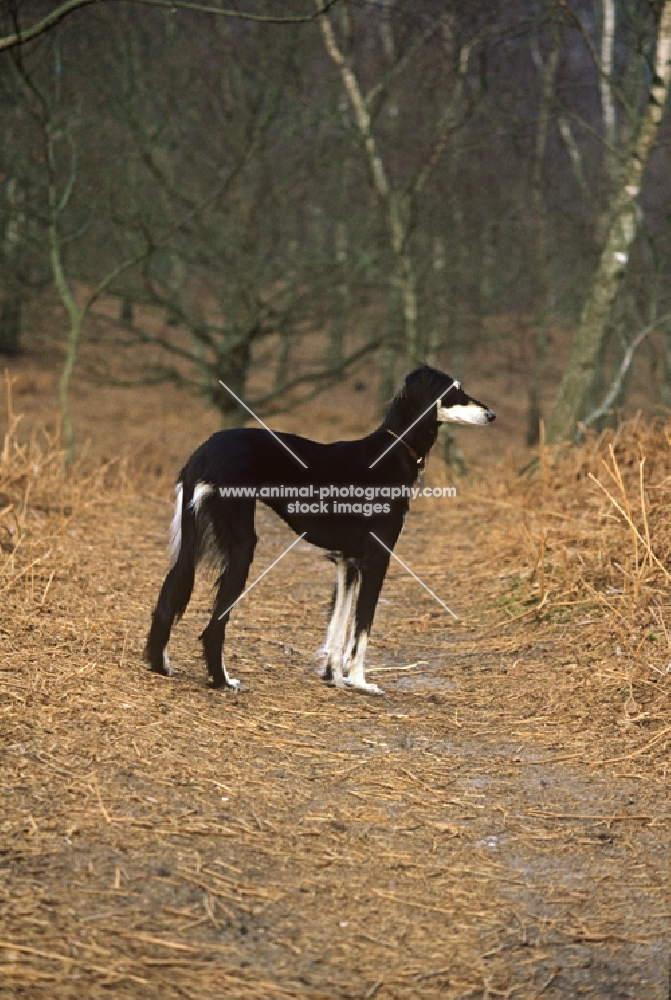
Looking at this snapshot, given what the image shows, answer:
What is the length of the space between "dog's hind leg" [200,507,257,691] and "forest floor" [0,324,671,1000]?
155 millimetres

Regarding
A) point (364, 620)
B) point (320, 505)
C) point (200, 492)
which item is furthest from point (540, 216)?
point (200, 492)

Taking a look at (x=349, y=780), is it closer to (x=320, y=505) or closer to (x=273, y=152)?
(x=320, y=505)

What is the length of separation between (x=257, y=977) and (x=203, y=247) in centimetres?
1245

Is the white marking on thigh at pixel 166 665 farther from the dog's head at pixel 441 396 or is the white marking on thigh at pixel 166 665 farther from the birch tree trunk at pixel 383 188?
the birch tree trunk at pixel 383 188

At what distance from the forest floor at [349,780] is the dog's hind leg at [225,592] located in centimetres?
15

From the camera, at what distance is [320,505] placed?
5.02 metres

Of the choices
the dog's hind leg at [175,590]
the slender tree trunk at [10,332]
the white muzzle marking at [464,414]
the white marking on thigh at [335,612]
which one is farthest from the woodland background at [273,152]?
the dog's hind leg at [175,590]

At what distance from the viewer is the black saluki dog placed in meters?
4.69

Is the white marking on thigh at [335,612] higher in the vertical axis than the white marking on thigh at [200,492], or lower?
lower

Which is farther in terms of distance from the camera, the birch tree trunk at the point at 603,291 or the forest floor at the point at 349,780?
the birch tree trunk at the point at 603,291

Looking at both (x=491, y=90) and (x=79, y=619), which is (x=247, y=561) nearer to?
(x=79, y=619)

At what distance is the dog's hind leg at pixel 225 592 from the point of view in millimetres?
4672

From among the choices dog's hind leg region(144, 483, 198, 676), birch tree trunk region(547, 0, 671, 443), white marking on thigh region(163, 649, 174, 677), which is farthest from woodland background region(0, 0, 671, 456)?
white marking on thigh region(163, 649, 174, 677)

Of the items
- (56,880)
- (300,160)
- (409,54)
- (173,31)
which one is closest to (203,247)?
(300,160)
